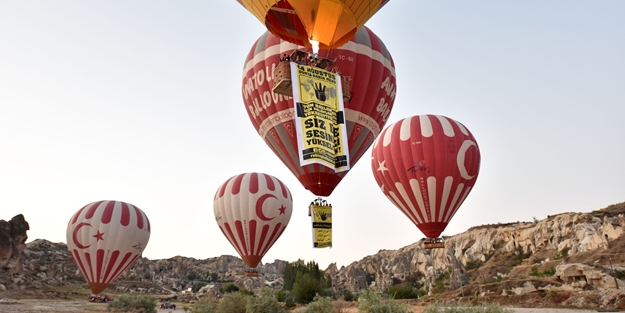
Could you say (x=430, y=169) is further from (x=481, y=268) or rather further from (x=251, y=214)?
(x=481, y=268)

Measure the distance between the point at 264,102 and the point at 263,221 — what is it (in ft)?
38.6

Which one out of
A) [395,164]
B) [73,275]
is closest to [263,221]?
[395,164]

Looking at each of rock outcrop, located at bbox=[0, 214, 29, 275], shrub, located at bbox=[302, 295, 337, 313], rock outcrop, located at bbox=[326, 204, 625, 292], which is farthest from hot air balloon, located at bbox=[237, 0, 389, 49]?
rock outcrop, located at bbox=[0, 214, 29, 275]

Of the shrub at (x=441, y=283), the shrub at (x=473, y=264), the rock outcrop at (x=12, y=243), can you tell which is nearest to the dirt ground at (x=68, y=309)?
the rock outcrop at (x=12, y=243)

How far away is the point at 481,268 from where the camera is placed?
179 ft

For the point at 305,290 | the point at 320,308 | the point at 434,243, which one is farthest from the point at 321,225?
the point at 305,290

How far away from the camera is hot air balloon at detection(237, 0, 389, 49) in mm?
12565

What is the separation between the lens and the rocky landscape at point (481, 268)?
2273 centimetres

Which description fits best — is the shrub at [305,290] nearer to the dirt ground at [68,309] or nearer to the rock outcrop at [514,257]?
the dirt ground at [68,309]

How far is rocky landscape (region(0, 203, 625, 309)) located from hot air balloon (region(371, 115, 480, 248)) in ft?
20.7

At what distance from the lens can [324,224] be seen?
14.7 m

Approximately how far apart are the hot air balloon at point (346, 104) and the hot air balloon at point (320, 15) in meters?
1.96

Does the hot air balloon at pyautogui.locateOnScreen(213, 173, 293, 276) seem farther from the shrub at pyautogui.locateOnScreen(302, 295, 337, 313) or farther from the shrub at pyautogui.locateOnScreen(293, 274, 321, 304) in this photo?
the shrub at pyautogui.locateOnScreen(302, 295, 337, 313)

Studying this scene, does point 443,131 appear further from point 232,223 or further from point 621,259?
point 621,259
